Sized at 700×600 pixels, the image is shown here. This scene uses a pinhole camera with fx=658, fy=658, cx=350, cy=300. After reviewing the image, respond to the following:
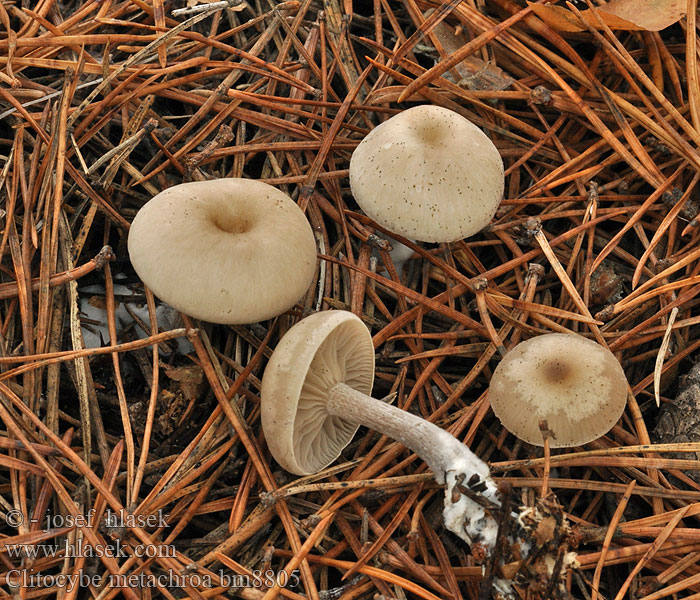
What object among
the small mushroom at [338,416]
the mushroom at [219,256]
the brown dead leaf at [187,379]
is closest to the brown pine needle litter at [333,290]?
the brown dead leaf at [187,379]

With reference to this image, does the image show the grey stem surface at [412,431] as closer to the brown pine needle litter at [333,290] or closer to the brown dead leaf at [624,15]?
the brown pine needle litter at [333,290]

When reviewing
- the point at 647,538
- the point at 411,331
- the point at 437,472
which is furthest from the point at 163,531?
the point at 647,538

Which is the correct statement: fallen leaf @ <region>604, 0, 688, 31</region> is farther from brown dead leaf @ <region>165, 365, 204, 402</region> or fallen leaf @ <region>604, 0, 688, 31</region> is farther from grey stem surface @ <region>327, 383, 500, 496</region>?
brown dead leaf @ <region>165, 365, 204, 402</region>

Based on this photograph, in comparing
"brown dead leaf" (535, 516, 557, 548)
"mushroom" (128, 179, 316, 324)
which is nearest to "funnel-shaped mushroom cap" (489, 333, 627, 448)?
"brown dead leaf" (535, 516, 557, 548)

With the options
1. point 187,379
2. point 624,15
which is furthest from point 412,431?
point 624,15

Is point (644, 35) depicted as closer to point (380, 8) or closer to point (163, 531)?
point (380, 8)

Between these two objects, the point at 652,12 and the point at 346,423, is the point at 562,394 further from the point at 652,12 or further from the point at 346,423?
the point at 652,12
